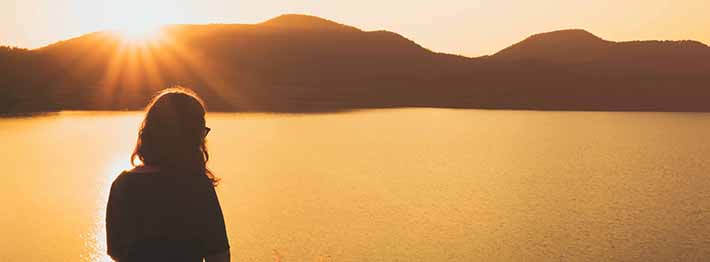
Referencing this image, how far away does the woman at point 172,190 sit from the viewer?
8.27ft

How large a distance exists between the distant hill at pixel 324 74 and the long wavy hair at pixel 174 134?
6101 centimetres

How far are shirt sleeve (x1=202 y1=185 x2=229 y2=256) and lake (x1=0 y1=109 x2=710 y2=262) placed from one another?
684 centimetres

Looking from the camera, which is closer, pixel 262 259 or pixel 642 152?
pixel 262 259

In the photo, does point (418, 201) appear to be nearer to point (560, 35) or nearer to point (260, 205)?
point (260, 205)

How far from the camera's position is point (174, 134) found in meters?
2.53

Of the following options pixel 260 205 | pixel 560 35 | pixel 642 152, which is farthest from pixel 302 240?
pixel 560 35

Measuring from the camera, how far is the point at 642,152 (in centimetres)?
2609

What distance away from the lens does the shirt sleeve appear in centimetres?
258

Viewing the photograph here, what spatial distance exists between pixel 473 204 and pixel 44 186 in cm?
981

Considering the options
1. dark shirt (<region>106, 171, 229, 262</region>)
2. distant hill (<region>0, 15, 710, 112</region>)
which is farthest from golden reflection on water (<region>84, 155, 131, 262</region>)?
distant hill (<region>0, 15, 710, 112</region>)

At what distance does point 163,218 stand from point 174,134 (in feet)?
1.09

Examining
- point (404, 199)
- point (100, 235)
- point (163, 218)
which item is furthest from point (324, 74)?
point (163, 218)

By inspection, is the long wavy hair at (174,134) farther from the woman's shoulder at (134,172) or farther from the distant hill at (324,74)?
the distant hill at (324,74)

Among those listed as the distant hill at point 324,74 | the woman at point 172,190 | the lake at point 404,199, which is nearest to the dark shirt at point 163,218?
the woman at point 172,190
